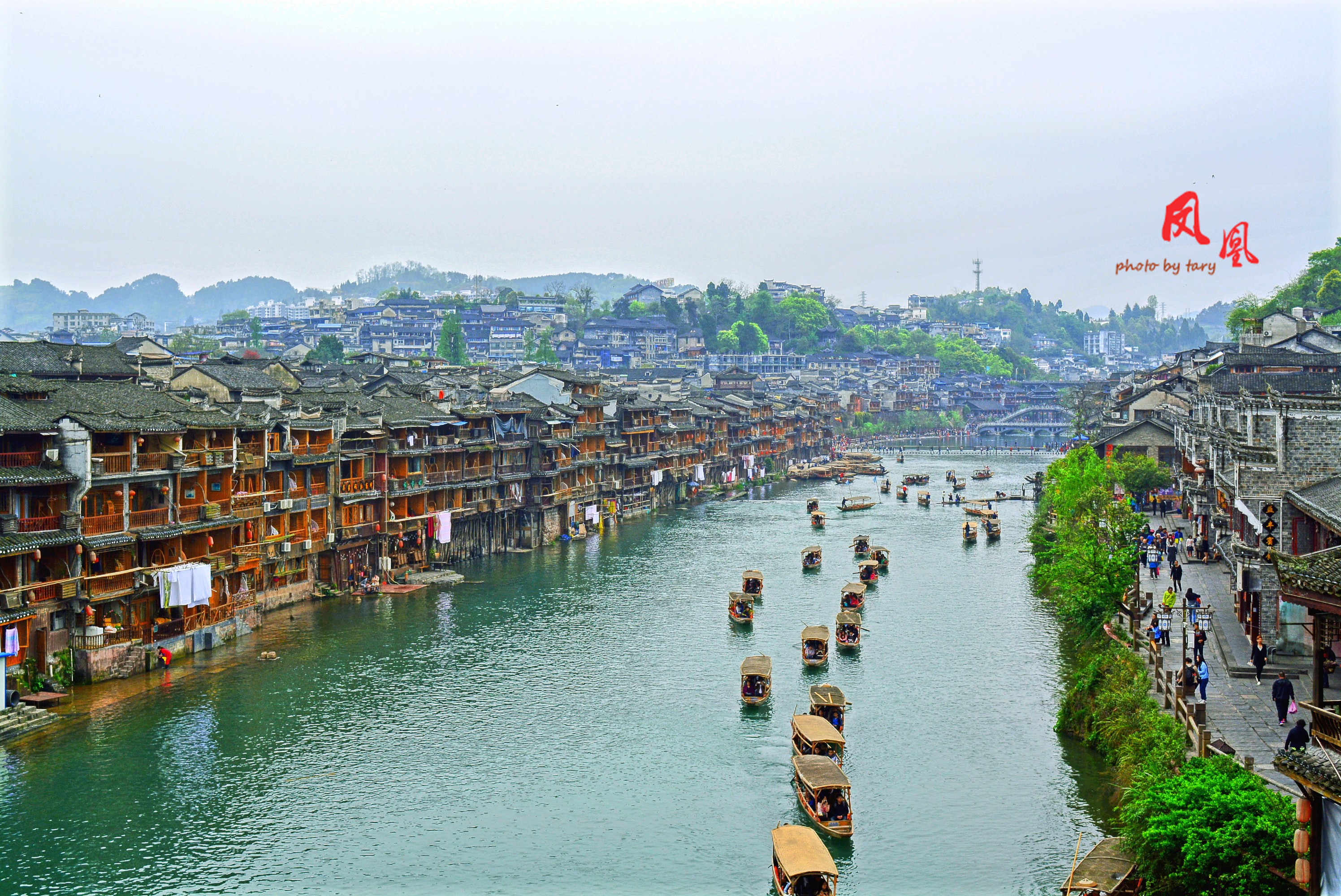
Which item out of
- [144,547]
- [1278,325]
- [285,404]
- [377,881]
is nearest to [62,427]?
[144,547]

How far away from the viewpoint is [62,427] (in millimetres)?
35594

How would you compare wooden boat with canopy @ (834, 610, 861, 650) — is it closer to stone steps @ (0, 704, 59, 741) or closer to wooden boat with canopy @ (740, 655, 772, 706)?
wooden boat with canopy @ (740, 655, 772, 706)

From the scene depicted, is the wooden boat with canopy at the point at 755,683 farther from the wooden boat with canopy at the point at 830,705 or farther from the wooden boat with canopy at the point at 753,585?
the wooden boat with canopy at the point at 753,585

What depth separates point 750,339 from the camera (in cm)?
18838

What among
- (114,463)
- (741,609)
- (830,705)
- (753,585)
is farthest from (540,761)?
(753,585)

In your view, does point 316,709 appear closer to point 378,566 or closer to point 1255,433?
point 378,566

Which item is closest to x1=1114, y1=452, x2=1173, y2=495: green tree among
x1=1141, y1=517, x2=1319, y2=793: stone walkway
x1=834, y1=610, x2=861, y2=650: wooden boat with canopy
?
x1=1141, y1=517, x2=1319, y2=793: stone walkway

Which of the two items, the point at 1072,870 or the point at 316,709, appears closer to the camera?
the point at 1072,870

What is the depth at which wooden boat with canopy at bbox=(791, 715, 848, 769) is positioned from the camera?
95.6 ft

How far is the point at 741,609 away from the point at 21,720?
25.6 meters

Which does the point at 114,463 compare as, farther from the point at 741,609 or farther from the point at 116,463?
the point at 741,609

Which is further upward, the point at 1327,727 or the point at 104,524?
the point at 104,524

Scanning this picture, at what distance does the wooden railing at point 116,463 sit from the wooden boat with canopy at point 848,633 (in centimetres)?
2445

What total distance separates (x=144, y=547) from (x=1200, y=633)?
30925 mm
